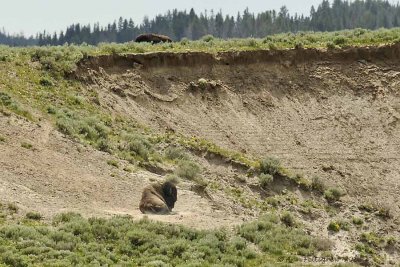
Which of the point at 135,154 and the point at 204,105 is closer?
the point at 135,154

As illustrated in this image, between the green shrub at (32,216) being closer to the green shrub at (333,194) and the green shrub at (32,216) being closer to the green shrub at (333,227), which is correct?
the green shrub at (333,227)

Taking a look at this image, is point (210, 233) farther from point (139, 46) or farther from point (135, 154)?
point (139, 46)

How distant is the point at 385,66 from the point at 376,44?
1.80m

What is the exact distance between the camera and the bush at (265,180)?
27.7m

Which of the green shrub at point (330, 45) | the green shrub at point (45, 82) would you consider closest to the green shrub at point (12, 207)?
the green shrub at point (45, 82)

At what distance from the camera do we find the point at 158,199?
2103cm

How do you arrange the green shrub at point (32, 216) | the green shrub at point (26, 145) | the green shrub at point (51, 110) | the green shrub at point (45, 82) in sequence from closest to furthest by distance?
the green shrub at point (32, 216) < the green shrub at point (26, 145) < the green shrub at point (51, 110) < the green shrub at point (45, 82)

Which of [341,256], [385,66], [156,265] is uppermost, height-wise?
[385,66]

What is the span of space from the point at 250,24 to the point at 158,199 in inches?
5510

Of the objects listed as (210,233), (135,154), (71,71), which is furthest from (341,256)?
(71,71)

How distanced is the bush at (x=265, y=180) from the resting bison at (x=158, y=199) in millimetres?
6744

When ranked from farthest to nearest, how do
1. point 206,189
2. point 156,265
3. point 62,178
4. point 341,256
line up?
point 206,189, point 62,178, point 341,256, point 156,265

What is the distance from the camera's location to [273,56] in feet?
126

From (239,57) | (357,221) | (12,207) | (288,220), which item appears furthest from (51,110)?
(357,221)
